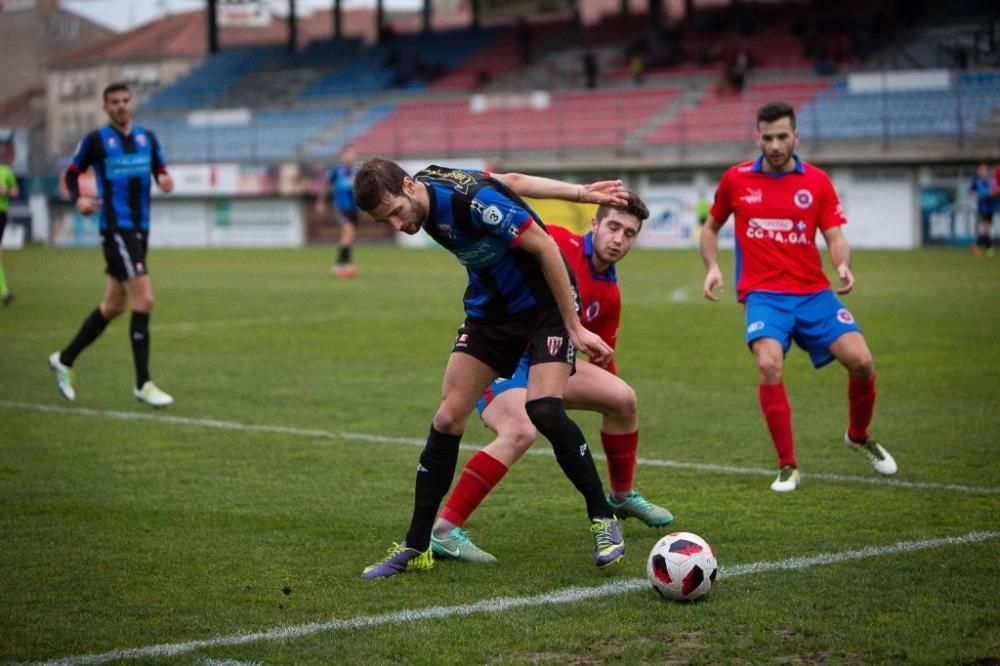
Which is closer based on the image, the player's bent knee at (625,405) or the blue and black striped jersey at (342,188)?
the player's bent knee at (625,405)

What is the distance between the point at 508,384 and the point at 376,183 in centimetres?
157

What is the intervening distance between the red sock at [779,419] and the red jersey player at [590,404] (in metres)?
1.14

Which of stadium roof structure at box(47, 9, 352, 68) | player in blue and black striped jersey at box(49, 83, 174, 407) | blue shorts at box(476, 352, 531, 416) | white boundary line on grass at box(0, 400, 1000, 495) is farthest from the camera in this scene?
stadium roof structure at box(47, 9, 352, 68)

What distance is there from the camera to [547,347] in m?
5.62

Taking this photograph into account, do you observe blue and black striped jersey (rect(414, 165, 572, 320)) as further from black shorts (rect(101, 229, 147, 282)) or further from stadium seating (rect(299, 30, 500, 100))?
stadium seating (rect(299, 30, 500, 100))

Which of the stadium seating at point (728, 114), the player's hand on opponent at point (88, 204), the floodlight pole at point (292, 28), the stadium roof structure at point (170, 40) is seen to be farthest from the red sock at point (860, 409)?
the stadium roof structure at point (170, 40)

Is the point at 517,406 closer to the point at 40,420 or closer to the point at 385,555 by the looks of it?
the point at 385,555

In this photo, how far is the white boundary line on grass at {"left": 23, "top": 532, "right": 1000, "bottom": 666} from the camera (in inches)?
173

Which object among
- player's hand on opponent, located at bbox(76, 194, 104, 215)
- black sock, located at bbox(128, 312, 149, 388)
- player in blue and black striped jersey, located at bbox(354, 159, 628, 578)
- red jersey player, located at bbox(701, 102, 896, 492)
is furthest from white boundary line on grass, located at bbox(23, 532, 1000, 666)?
player's hand on opponent, located at bbox(76, 194, 104, 215)

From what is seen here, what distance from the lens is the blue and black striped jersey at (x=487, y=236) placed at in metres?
5.23

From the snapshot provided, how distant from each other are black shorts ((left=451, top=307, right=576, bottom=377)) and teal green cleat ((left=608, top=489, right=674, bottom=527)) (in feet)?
3.20

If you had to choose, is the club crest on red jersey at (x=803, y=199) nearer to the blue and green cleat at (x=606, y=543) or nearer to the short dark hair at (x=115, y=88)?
the blue and green cleat at (x=606, y=543)

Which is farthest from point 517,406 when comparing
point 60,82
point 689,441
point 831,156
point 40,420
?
point 60,82

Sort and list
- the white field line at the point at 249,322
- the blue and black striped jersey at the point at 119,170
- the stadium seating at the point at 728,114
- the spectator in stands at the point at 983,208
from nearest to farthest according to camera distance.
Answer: the blue and black striped jersey at the point at 119,170
the white field line at the point at 249,322
the spectator in stands at the point at 983,208
the stadium seating at the point at 728,114
